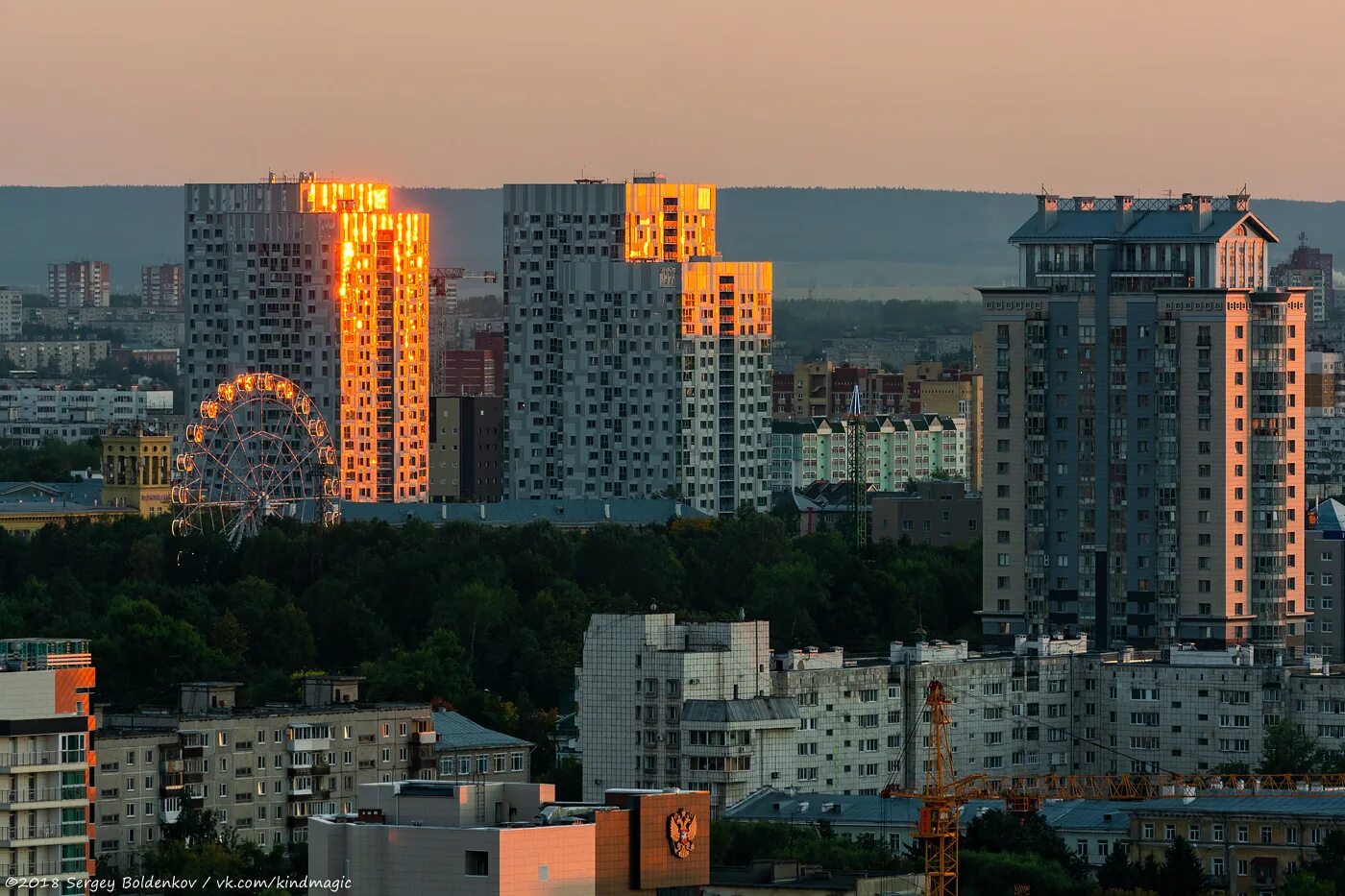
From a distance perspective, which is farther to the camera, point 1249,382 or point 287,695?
point 1249,382

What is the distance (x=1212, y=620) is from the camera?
134m

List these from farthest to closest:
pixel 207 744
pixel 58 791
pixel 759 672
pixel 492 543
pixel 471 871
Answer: pixel 492 543
pixel 759 672
pixel 207 744
pixel 58 791
pixel 471 871

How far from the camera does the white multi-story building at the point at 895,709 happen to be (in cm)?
10244

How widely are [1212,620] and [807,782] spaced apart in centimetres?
3196

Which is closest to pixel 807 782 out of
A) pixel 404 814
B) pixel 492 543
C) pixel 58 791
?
pixel 58 791

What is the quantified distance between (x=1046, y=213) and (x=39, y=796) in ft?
224

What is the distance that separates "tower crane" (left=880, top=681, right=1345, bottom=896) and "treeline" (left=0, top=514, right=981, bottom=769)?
1426cm

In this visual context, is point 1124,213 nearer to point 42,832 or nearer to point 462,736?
point 462,736

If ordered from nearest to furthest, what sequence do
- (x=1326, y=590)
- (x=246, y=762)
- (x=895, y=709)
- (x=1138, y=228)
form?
(x=246, y=762), (x=895, y=709), (x=1138, y=228), (x=1326, y=590)

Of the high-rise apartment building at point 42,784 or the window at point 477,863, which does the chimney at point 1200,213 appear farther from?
the window at point 477,863

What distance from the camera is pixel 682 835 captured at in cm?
6694

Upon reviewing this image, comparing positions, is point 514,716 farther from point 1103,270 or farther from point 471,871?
point 471,871

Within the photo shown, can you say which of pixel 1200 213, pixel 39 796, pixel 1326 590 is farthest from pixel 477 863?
pixel 1326 590

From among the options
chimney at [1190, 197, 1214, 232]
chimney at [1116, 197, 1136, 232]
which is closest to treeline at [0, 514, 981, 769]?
chimney at [1116, 197, 1136, 232]
